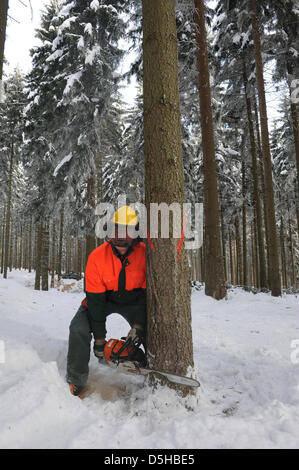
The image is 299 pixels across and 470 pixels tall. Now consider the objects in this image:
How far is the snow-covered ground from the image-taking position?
75.6 inches

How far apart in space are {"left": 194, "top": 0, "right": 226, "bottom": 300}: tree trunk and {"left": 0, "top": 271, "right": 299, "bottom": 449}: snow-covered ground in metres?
4.11

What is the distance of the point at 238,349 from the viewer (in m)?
3.73

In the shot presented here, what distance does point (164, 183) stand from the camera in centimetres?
269

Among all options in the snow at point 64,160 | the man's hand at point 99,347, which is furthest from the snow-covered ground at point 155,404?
the snow at point 64,160

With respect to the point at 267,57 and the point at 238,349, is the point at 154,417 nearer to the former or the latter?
the point at 238,349

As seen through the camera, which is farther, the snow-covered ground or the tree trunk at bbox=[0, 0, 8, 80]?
the tree trunk at bbox=[0, 0, 8, 80]

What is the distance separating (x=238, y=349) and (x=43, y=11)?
721 inches

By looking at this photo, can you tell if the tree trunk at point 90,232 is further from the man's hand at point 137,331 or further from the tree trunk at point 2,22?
the man's hand at point 137,331

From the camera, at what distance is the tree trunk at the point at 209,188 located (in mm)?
8102

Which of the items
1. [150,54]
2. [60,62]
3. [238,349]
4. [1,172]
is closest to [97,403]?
[238,349]

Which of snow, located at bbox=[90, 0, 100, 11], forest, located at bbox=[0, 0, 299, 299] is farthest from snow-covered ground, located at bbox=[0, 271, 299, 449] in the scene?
snow, located at bbox=[90, 0, 100, 11]

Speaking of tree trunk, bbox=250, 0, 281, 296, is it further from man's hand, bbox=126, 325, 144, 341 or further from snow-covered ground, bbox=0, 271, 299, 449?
man's hand, bbox=126, 325, 144, 341

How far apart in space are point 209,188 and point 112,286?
6.05 metres

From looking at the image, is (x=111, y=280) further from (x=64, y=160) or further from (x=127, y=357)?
(x=64, y=160)
